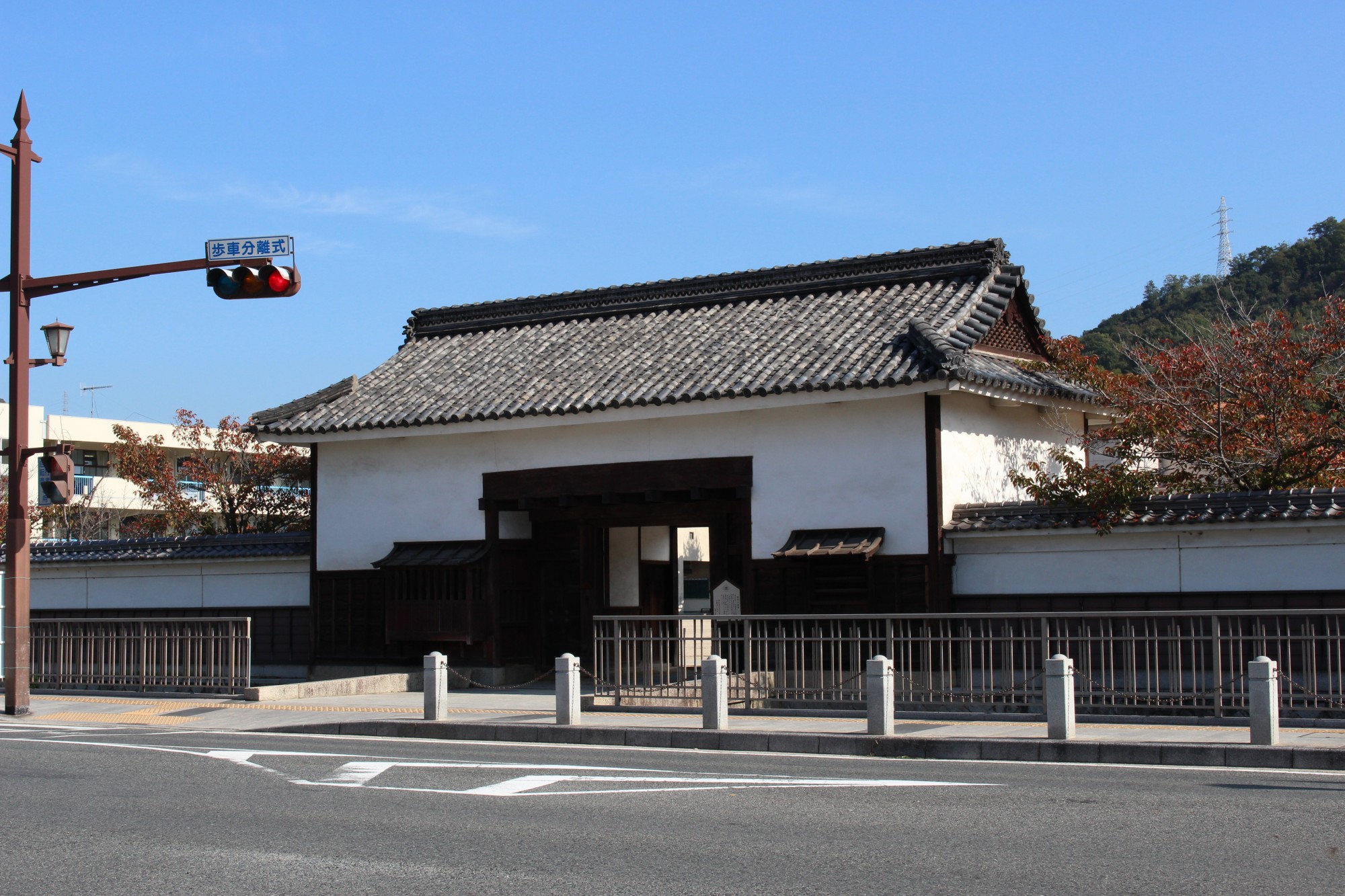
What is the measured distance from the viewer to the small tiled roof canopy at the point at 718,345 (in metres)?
20.1

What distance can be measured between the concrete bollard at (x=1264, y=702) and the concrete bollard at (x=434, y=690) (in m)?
8.66

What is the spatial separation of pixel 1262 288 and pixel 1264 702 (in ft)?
136

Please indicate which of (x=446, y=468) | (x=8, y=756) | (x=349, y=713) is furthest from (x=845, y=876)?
(x=446, y=468)

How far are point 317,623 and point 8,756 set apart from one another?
1138cm

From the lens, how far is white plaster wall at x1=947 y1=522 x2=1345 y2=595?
16797 millimetres

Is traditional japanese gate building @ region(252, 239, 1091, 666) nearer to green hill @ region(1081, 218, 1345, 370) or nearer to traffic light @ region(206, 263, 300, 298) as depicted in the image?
traffic light @ region(206, 263, 300, 298)

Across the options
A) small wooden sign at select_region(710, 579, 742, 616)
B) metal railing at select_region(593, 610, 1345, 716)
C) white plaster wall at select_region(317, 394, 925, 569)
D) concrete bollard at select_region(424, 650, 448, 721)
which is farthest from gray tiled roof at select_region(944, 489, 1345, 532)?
concrete bollard at select_region(424, 650, 448, 721)

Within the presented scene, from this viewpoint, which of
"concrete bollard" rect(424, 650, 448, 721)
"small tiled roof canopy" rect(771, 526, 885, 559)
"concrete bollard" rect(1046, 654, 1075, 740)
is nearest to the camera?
"concrete bollard" rect(1046, 654, 1075, 740)

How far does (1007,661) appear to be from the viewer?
14.9 meters

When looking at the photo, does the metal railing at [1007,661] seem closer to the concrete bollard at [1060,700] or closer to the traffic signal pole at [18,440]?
the concrete bollard at [1060,700]

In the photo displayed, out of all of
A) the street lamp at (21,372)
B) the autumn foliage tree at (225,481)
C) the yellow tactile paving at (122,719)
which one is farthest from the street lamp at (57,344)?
the autumn foliage tree at (225,481)

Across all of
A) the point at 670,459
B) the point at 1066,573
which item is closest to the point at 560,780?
the point at 1066,573

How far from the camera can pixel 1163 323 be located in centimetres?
4494

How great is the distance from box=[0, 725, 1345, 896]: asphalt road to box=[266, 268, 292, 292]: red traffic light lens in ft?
19.9
